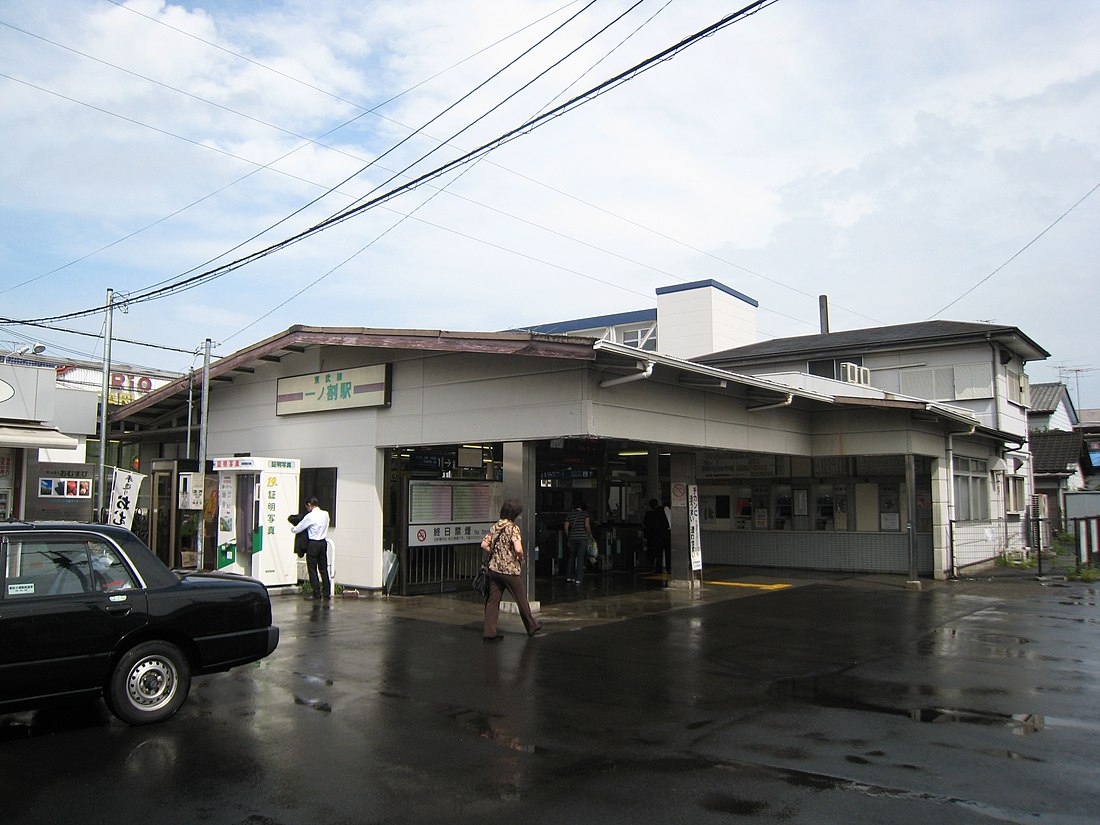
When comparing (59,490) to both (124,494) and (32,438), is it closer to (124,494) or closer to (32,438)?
(124,494)

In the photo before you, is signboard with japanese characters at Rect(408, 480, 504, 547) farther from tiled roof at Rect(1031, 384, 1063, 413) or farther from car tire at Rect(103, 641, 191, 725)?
tiled roof at Rect(1031, 384, 1063, 413)

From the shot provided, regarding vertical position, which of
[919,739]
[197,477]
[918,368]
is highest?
[918,368]

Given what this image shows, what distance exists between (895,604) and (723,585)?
11.9 feet

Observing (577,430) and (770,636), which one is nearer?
(770,636)

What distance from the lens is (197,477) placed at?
53.4 ft

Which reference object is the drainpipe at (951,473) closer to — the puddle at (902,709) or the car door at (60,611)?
the puddle at (902,709)

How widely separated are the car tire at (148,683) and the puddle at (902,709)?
5.36m

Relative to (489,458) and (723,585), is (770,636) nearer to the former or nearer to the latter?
(723,585)

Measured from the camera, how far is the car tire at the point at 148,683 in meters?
6.54

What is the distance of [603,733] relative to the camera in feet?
21.4

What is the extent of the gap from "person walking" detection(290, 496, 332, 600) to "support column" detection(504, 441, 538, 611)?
3.57 metres

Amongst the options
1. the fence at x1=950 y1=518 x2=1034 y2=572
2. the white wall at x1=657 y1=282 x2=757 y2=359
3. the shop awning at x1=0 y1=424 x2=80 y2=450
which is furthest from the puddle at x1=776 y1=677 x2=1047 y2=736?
the white wall at x1=657 y1=282 x2=757 y2=359

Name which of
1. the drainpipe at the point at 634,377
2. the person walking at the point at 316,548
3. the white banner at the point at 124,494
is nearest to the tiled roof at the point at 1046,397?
the drainpipe at the point at 634,377

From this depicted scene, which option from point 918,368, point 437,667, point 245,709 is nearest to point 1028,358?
point 918,368
